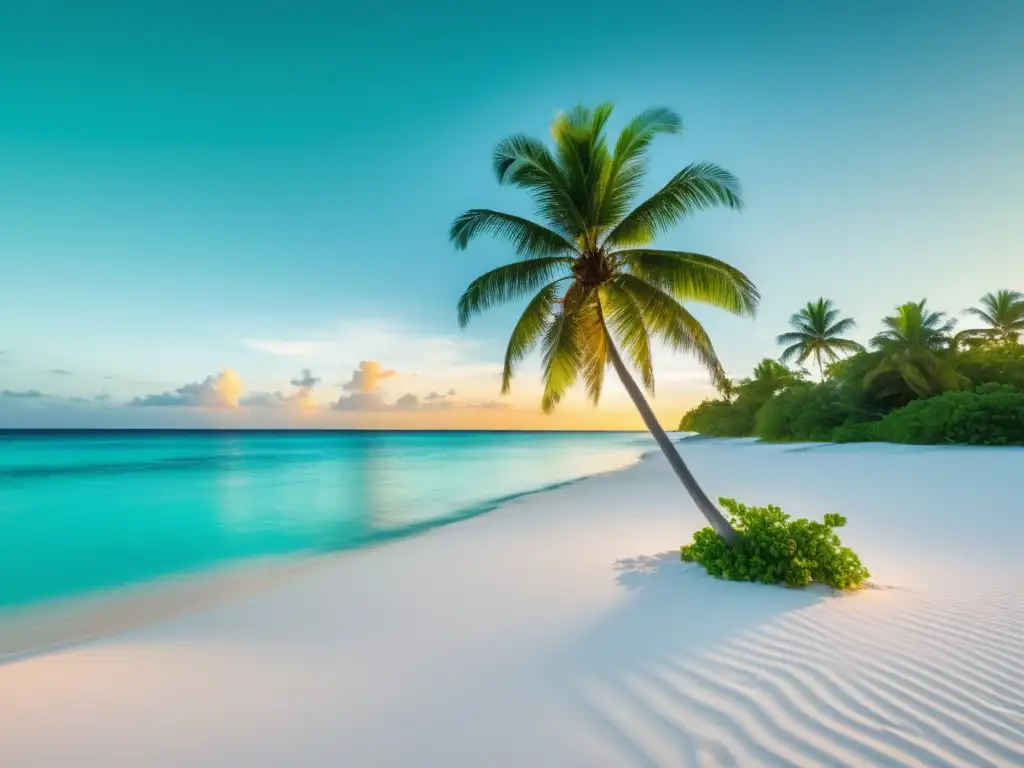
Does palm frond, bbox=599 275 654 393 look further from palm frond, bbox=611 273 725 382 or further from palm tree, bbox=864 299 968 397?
palm tree, bbox=864 299 968 397

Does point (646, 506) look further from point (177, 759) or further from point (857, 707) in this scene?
point (177, 759)

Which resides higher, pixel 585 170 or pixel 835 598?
pixel 585 170

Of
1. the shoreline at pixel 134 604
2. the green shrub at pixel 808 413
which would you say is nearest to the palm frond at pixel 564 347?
the shoreline at pixel 134 604

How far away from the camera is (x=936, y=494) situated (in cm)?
1080

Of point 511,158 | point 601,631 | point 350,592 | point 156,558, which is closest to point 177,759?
point 601,631

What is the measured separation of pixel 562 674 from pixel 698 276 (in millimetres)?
5510

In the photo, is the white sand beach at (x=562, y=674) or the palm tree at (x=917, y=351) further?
the palm tree at (x=917, y=351)

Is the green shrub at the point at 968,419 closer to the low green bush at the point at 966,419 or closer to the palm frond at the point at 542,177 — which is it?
the low green bush at the point at 966,419

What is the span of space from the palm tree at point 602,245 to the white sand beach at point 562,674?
3.25 metres

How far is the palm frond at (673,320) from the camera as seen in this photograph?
738cm

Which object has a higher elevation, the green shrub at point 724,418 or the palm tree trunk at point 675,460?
the green shrub at point 724,418

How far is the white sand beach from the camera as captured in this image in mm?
2693

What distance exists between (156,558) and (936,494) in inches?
621

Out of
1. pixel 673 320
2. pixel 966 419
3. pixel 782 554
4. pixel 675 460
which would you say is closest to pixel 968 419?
pixel 966 419
